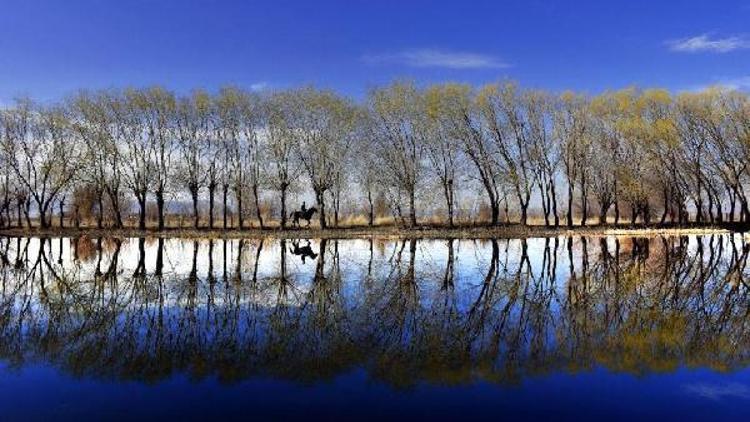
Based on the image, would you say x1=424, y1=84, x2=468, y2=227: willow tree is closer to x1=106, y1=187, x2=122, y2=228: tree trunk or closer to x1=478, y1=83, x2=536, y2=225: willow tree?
x1=478, y1=83, x2=536, y2=225: willow tree

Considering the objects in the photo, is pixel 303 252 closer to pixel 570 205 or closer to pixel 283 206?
pixel 283 206

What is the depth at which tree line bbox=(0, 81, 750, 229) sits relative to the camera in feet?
182

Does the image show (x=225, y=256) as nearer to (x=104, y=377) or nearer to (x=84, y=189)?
(x=104, y=377)

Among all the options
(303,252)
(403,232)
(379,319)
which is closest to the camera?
(379,319)

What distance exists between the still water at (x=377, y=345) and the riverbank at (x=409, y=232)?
81.1 ft

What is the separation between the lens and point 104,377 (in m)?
9.57

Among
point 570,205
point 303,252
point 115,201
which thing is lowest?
point 303,252

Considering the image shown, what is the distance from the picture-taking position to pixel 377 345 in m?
11.3

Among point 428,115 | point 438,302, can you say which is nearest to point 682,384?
point 438,302

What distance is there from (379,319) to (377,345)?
91.7 inches

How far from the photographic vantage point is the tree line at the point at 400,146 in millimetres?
55469

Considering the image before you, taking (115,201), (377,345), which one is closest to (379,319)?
(377,345)

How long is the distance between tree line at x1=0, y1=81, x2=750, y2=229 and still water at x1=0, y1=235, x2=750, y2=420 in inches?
1350

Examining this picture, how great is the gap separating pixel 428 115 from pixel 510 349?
45.7 meters
